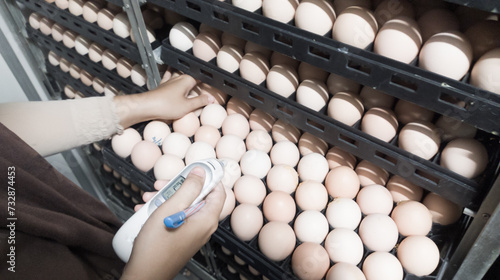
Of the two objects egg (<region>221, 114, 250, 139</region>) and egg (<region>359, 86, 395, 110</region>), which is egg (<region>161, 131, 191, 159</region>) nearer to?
egg (<region>221, 114, 250, 139</region>)

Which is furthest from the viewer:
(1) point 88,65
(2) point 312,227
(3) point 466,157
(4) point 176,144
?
(1) point 88,65

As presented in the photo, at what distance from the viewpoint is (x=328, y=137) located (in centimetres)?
87

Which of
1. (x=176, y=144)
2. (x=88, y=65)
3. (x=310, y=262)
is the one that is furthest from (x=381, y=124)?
(x=88, y=65)

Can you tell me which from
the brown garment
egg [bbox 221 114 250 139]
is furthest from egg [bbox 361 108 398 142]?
the brown garment

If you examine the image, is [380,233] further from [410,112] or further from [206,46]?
[206,46]

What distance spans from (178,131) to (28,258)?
0.59 m

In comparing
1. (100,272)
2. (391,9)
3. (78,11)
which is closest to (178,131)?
(100,272)

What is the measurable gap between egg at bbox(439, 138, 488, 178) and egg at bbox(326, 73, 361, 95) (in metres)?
0.27

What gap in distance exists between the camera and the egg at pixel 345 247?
35.3 inches

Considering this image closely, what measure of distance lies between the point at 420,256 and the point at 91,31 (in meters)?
1.28

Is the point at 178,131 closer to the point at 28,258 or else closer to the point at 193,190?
the point at 193,190

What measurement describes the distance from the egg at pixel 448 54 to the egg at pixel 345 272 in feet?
1.68

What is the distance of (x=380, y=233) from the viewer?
0.90m

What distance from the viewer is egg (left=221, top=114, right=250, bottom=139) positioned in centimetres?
115
